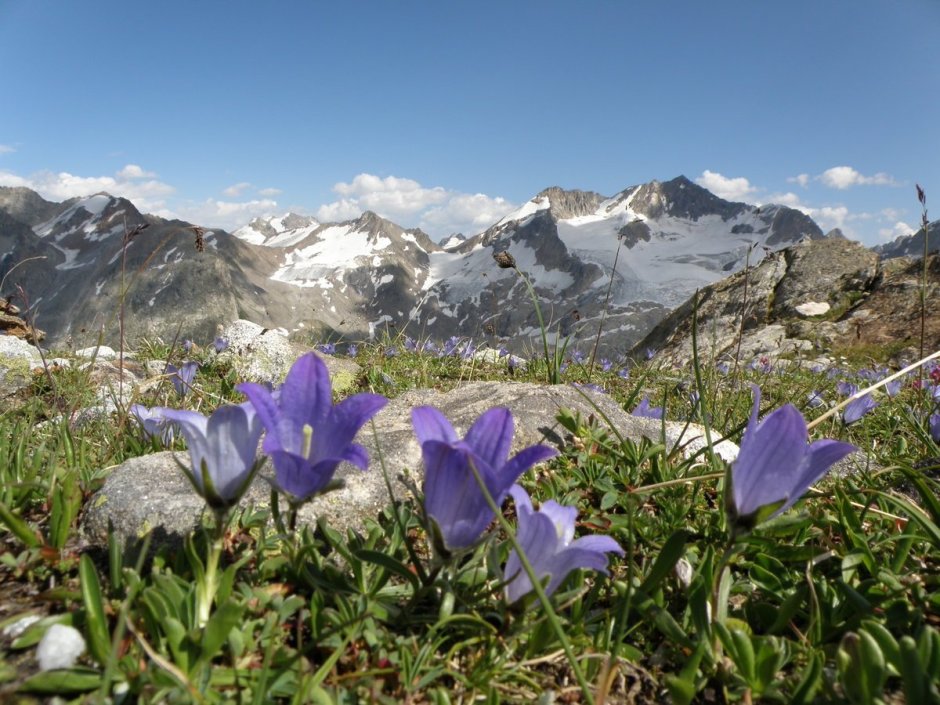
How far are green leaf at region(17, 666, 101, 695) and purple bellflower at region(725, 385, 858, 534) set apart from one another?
6.28ft

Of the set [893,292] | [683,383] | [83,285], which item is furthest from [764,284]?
[83,285]

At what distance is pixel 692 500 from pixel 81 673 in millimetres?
2501

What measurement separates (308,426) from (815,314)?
16.9 m

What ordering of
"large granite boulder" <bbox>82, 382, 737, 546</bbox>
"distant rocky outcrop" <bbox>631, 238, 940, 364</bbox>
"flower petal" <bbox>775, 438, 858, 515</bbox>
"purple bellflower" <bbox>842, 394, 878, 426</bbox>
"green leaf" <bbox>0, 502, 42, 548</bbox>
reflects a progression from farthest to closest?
"distant rocky outcrop" <bbox>631, 238, 940, 364</bbox>, "purple bellflower" <bbox>842, 394, 878, 426</bbox>, "large granite boulder" <bbox>82, 382, 737, 546</bbox>, "green leaf" <bbox>0, 502, 42, 548</bbox>, "flower petal" <bbox>775, 438, 858, 515</bbox>

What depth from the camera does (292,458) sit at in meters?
1.64

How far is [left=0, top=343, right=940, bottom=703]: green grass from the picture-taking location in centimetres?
168

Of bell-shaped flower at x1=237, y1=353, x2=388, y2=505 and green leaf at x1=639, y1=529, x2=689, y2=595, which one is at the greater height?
bell-shaped flower at x1=237, y1=353, x2=388, y2=505

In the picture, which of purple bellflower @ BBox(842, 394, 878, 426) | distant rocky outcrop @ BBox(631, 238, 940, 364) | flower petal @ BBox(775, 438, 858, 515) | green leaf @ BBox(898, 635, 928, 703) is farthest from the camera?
distant rocky outcrop @ BBox(631, 238, 940, 364)

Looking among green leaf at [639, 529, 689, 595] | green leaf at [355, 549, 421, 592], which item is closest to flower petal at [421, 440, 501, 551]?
green leaf at [355, 549, 421, 592]

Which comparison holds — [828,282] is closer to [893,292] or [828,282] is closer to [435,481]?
[893,292]

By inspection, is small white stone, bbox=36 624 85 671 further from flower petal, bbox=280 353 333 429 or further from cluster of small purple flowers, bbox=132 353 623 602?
flower petal, bbox=280 353 333 429

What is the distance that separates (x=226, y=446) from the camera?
181 centimetres

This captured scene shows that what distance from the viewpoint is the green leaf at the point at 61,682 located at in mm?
1551

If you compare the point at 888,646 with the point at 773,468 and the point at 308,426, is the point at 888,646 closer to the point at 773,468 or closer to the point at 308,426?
the point at 773,468
